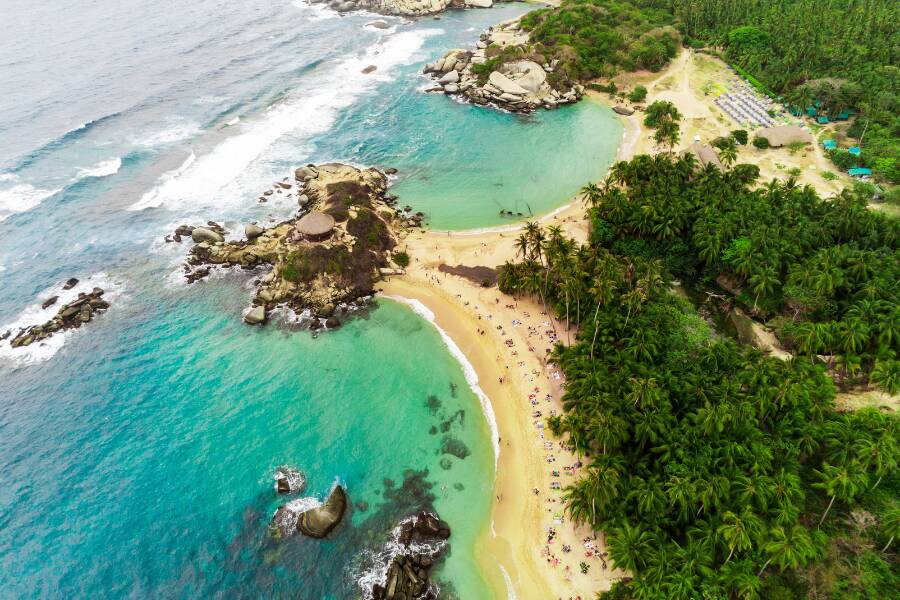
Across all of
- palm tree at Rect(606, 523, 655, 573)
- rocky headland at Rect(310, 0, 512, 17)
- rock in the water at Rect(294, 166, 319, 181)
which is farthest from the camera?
rocky headland at Rect(310, 0, 512, 17)

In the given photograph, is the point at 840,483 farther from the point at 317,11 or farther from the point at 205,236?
the point at 317,11

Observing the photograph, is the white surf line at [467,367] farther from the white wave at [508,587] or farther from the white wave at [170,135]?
the white wave at [170,135]

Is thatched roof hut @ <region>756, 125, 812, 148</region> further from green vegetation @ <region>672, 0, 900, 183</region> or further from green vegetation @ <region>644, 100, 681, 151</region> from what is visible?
green vegetation @ <region>644, 100, 681, 151</region>

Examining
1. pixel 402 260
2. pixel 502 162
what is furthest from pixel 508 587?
pixel 502 162

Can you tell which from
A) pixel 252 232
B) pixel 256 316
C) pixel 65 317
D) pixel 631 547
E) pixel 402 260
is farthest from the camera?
pixel 252 232

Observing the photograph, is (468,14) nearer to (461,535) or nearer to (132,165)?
(132,165)

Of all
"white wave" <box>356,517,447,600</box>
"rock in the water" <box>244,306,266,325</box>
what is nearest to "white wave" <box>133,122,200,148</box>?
"rock in the water" <box>244,306,266,325</box>

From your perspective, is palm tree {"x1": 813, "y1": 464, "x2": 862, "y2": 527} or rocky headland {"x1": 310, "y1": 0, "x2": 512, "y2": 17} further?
rocky headland {"x1": 310, "y1": 0, "x2": 512, "y2": 17}
